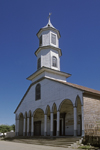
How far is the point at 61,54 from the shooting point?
99.1ft

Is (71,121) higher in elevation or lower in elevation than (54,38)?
lower

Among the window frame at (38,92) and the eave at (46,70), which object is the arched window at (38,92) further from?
the eave at (46,70)

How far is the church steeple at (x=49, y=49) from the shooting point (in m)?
28.1

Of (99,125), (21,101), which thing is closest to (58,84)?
(99,125)

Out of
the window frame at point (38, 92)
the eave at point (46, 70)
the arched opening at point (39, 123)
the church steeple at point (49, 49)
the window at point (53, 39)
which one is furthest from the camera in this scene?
the arched opening at point (39, 123)

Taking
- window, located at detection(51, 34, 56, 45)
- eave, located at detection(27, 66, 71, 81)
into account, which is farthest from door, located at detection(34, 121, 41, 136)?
window, located at detection(51, 34, 56, 45)

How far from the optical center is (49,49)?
93.2 ft

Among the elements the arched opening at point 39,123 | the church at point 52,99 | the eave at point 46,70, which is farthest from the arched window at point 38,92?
the arched opening at point 39,123

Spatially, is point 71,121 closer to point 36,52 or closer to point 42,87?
point 42,87

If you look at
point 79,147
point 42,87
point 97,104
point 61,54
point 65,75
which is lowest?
point 79,147

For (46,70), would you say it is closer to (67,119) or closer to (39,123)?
(67,119)

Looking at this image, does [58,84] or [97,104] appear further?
[58,84]

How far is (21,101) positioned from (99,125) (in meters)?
17.0

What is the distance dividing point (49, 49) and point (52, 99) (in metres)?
8.46
